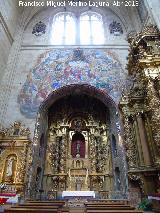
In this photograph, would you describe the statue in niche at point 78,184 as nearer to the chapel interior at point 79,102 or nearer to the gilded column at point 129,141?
the chapel interior at point 79,102

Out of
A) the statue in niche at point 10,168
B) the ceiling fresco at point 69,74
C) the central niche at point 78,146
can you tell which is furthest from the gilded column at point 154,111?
the statue in niche at point 10,168

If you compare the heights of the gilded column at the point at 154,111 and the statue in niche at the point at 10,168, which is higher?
the gilded column at the point at 154,111

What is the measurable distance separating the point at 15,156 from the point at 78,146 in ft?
15.8

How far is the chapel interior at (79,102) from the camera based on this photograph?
35.0 ft

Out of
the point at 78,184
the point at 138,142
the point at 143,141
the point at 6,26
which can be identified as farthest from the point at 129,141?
the point at 6,26

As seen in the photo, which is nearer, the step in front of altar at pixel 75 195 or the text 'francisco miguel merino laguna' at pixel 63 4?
the step in front of altar at pixel 75 195

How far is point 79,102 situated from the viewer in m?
16.4

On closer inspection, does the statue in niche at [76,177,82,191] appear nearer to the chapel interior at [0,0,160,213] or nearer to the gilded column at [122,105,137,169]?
the chapel interior at [0,0,160,213]

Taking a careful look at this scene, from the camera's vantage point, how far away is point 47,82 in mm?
13844

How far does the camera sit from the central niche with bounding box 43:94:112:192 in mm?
13648

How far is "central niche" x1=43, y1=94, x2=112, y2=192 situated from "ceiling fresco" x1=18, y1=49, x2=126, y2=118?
187cm

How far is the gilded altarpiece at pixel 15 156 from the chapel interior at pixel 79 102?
49 mm

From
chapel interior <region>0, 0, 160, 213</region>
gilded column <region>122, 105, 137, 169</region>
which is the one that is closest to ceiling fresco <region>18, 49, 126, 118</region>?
chapel interior <region>0, 0, 160, 213</region>

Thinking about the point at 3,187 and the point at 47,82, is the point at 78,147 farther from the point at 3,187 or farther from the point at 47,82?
the point at 3,187
